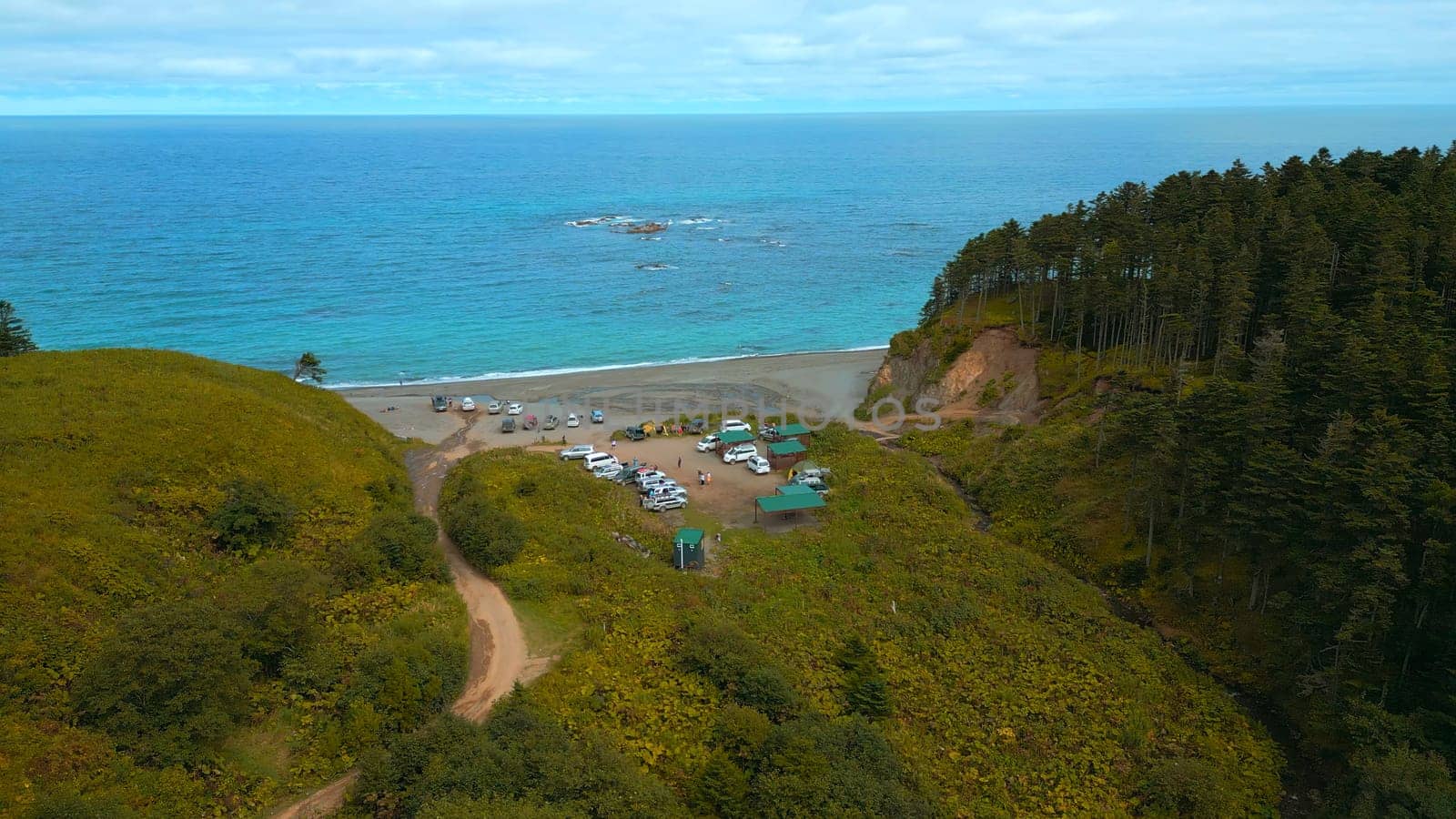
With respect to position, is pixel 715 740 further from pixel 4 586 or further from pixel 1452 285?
pixel 1452 285

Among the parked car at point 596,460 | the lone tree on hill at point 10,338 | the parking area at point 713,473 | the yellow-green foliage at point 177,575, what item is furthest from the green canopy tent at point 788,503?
the lone tree on hill at point 10,338

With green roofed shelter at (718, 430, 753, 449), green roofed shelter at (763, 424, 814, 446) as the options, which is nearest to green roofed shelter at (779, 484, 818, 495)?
green roofed shelter at (763, 424, 814, 446)

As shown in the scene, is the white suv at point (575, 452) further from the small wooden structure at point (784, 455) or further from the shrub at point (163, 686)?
the shrub at point (163, 686)

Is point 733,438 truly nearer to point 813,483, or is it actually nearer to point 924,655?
point 813,483

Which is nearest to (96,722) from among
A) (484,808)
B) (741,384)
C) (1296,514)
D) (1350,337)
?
(484,808)

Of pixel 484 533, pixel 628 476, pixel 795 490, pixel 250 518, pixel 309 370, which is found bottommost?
pixel 628 476

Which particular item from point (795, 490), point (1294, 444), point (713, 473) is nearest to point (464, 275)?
point (713, 473)
